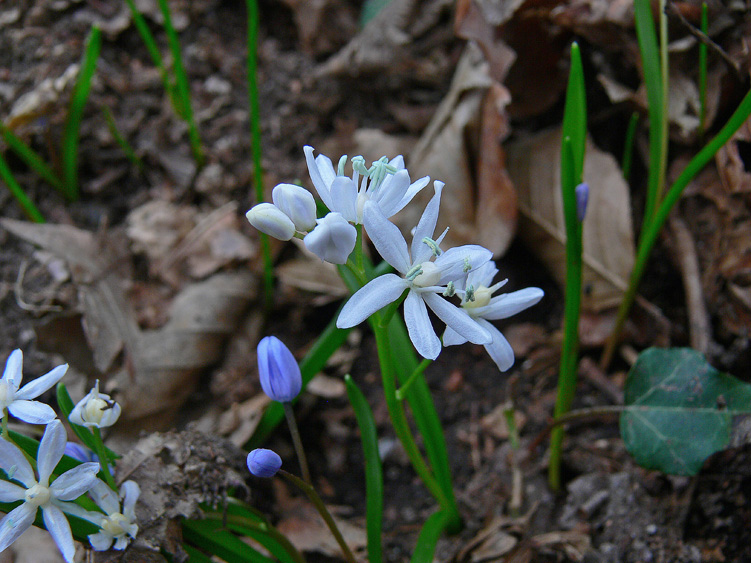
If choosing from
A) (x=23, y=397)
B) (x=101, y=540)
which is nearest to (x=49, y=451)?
(x=23, y=397)

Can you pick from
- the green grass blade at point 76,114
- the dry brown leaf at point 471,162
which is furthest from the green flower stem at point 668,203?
the green grass blade at point 76,114

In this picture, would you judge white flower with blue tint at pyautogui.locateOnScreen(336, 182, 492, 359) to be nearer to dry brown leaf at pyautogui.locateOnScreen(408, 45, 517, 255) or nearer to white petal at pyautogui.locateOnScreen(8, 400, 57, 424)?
white petal at pyautogui.locateOnScreen(8, 400, 57, 424)

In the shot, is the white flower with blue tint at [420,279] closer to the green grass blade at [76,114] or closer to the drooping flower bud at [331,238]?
the drooping flower bud at [331,238]

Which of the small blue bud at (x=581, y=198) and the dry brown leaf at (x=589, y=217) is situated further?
the dry brown leaf at (x=589, y=217)

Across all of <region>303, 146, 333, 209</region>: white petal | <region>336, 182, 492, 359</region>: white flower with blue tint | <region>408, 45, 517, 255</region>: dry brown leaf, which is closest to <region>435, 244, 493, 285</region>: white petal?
<region>336, 182, 492, 359</region>: white flower with blue tint

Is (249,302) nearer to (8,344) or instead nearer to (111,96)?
(8,344)

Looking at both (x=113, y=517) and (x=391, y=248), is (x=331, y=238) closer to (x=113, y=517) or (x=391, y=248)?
(x=391, y=248)
